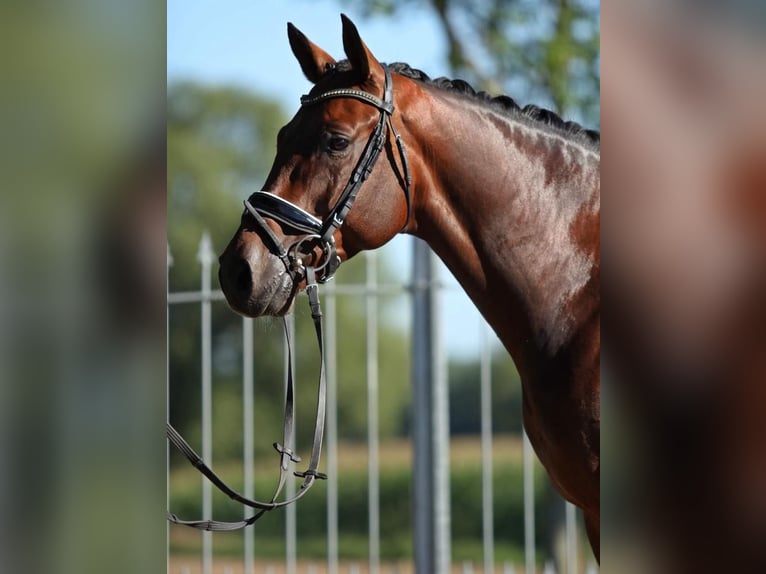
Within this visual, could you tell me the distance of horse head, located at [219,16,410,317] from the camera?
2.37 meters

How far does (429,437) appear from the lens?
15.3 ft

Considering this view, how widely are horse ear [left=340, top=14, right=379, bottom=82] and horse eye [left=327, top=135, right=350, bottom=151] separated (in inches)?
7.2

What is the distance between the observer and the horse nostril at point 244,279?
234 centimetres

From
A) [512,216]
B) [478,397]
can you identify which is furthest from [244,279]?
[478,397]

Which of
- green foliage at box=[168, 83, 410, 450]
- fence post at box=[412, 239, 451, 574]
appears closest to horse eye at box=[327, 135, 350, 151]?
fence post at box=[412, 239, 451, 574]

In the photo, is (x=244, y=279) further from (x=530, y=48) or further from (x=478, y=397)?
(x=478, y=397)

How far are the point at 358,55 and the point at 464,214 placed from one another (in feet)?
1.63
